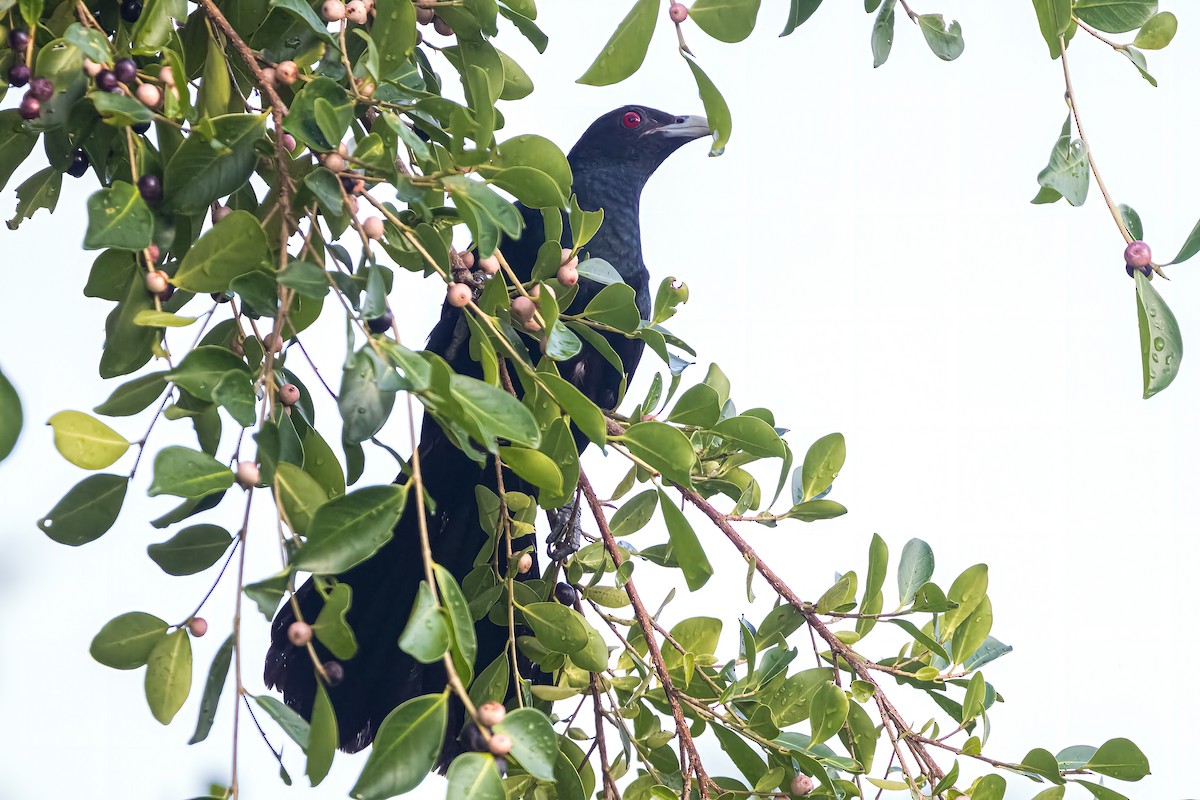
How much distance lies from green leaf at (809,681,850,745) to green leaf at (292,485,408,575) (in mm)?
697

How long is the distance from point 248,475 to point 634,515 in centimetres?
76

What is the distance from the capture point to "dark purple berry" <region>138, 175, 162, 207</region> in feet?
3.52

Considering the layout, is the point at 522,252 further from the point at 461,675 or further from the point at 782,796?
the point at 461,675

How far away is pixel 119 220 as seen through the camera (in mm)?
990

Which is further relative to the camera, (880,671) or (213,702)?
(880,671)

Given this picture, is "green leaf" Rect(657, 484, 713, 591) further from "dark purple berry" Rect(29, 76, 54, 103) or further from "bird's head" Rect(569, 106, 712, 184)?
"bird's head" Rect(569, 106, 712, 184)

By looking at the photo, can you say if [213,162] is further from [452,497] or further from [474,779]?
[452,497]

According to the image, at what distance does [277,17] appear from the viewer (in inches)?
48.8

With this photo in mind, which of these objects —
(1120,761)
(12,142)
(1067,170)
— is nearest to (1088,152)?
(1067,170)

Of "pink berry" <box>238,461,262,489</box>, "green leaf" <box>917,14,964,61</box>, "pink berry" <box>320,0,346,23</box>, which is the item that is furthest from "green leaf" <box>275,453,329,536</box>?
"green leaf" <box>917,14,964,61</box>

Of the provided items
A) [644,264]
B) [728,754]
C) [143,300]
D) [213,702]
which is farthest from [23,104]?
[644,264]

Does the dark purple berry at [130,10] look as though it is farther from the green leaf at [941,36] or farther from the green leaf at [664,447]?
the green leaf at [941,36]

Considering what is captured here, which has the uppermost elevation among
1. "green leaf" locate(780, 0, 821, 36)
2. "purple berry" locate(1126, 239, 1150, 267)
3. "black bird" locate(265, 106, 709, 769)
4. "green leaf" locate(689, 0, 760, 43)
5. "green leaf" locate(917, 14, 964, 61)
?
"green leaf" locate(917, 14, 964, 61)

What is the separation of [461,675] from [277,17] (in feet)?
2.53
